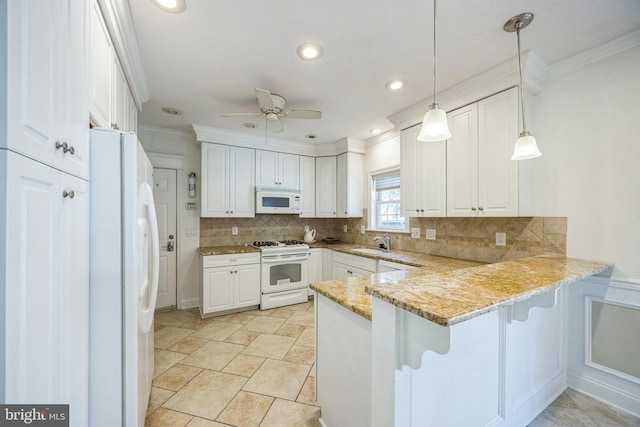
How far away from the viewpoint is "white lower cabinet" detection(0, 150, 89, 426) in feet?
1.97

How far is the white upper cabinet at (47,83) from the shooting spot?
2.03ft

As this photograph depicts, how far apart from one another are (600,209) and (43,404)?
317cm

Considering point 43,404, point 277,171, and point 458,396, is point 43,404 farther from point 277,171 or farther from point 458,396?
point 277,171

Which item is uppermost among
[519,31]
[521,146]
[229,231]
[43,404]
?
[519,31]

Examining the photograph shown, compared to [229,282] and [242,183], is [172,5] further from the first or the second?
[229,282]

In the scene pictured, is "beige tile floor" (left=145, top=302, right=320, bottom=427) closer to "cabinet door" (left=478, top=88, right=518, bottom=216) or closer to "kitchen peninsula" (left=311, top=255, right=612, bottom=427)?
"kitchen peninsula" (left=311, top=255, right=612, bottom=427)

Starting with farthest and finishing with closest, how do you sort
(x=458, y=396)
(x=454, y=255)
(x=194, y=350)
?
(x=454, y=255)
(x=194, y=350)
(x=458, y=396)

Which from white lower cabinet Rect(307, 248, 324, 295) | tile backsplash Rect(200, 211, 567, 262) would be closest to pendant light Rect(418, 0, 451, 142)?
tile backsplash Rect(200, 211, 567, 262)

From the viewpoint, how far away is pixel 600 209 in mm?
1870

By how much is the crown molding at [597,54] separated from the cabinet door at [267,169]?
3356 millimetres

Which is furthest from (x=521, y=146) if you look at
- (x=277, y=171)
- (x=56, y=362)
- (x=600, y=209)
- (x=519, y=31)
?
(x=277, y=171)

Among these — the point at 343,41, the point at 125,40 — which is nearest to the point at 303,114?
the point at 343,41

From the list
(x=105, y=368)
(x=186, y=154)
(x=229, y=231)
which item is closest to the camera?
(x=105, y=368)

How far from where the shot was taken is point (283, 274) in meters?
3.84
